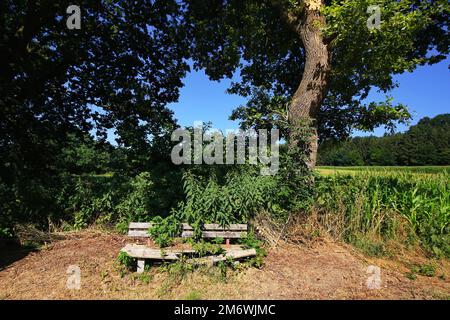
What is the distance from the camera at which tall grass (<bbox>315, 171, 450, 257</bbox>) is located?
17.6 feet

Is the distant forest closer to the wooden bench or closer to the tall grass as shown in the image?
the tall grass

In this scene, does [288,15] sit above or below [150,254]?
above

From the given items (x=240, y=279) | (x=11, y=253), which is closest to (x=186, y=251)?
(x=240, y=279)

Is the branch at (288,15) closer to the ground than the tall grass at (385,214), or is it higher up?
higher up

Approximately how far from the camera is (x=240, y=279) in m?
4.02

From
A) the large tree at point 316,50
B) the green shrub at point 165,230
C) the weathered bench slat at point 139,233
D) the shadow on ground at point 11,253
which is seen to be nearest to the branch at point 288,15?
the large tree at point 316,50

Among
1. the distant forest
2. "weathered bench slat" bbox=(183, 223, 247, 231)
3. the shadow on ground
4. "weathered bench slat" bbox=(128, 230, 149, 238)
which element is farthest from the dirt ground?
the distant forest

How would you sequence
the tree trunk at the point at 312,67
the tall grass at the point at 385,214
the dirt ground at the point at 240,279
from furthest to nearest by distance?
the tree trunk at the point at 312,67 → the tall grass at the point at 385,214 → the dirt ground at the point at 240,279

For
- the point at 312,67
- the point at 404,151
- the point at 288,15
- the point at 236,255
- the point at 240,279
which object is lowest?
the point at 240,279

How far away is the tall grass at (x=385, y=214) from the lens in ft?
Answer: 17.6

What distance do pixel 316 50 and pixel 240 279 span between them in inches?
224

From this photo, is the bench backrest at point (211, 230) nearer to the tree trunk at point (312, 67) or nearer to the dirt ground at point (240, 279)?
the dirt ground at point (240, 279)

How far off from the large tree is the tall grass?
4.33ft

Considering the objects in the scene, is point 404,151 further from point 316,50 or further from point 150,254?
point 150,254
